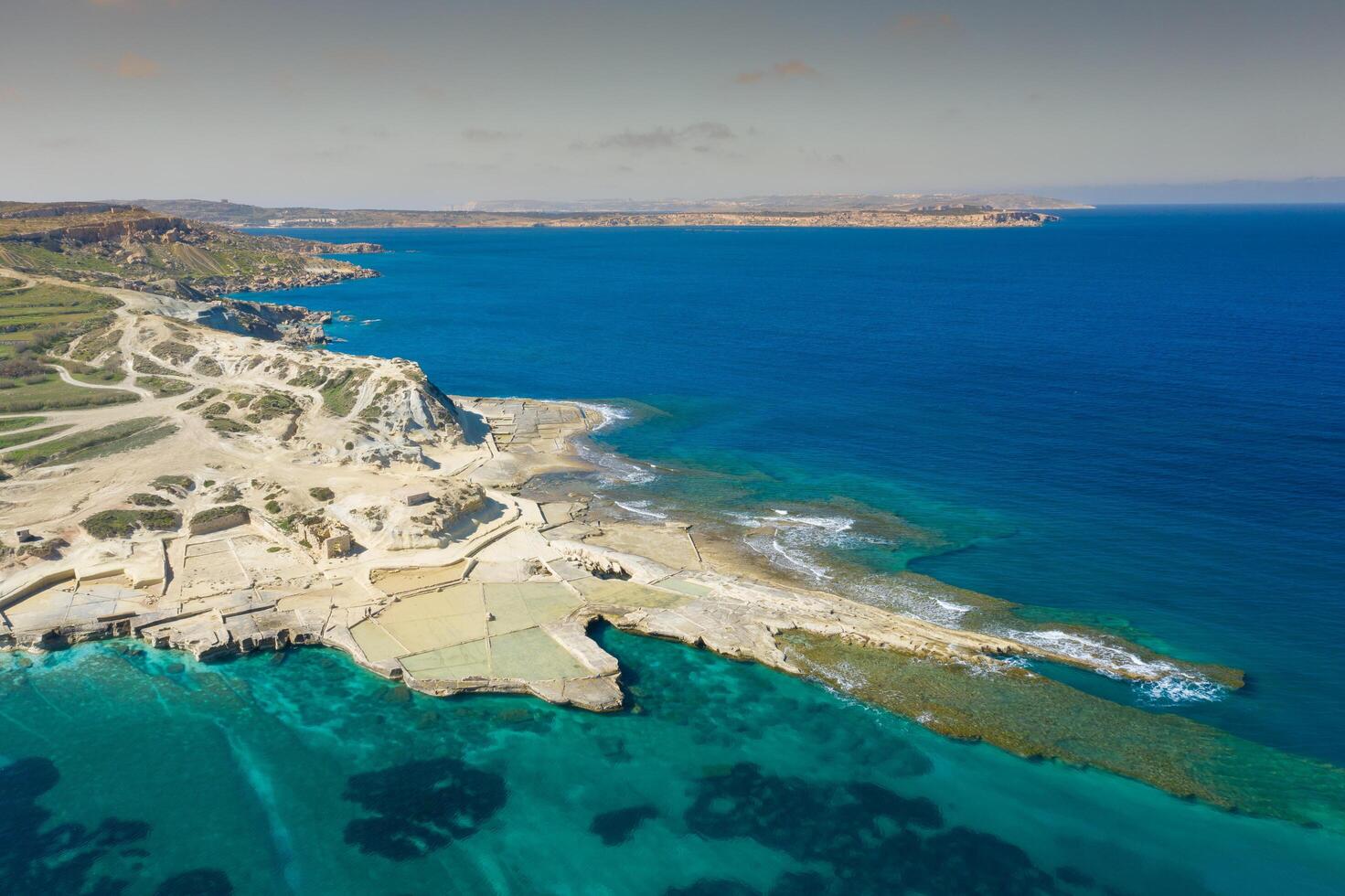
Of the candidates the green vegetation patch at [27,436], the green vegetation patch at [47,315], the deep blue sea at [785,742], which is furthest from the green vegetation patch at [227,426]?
the green vegetation patch at [47,315]

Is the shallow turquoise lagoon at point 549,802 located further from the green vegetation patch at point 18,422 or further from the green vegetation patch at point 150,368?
the green vegetation patch at point 150,368

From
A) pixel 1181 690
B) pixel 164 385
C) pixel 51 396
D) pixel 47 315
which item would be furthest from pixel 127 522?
pixel 1181 690

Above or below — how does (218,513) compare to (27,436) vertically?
below

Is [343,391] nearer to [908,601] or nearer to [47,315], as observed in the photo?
[47,315]

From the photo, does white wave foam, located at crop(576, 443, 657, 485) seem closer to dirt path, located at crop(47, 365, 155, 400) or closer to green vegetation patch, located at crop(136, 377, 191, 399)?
green vegetation patch, located at crop(136, 377, 191, 399)

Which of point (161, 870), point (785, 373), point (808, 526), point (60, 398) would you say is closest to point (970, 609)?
point (808, 526)

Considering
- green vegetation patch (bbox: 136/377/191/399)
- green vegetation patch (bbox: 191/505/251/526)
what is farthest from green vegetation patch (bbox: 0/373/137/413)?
green vegetation patch (bbox: 191/505/251/526)
